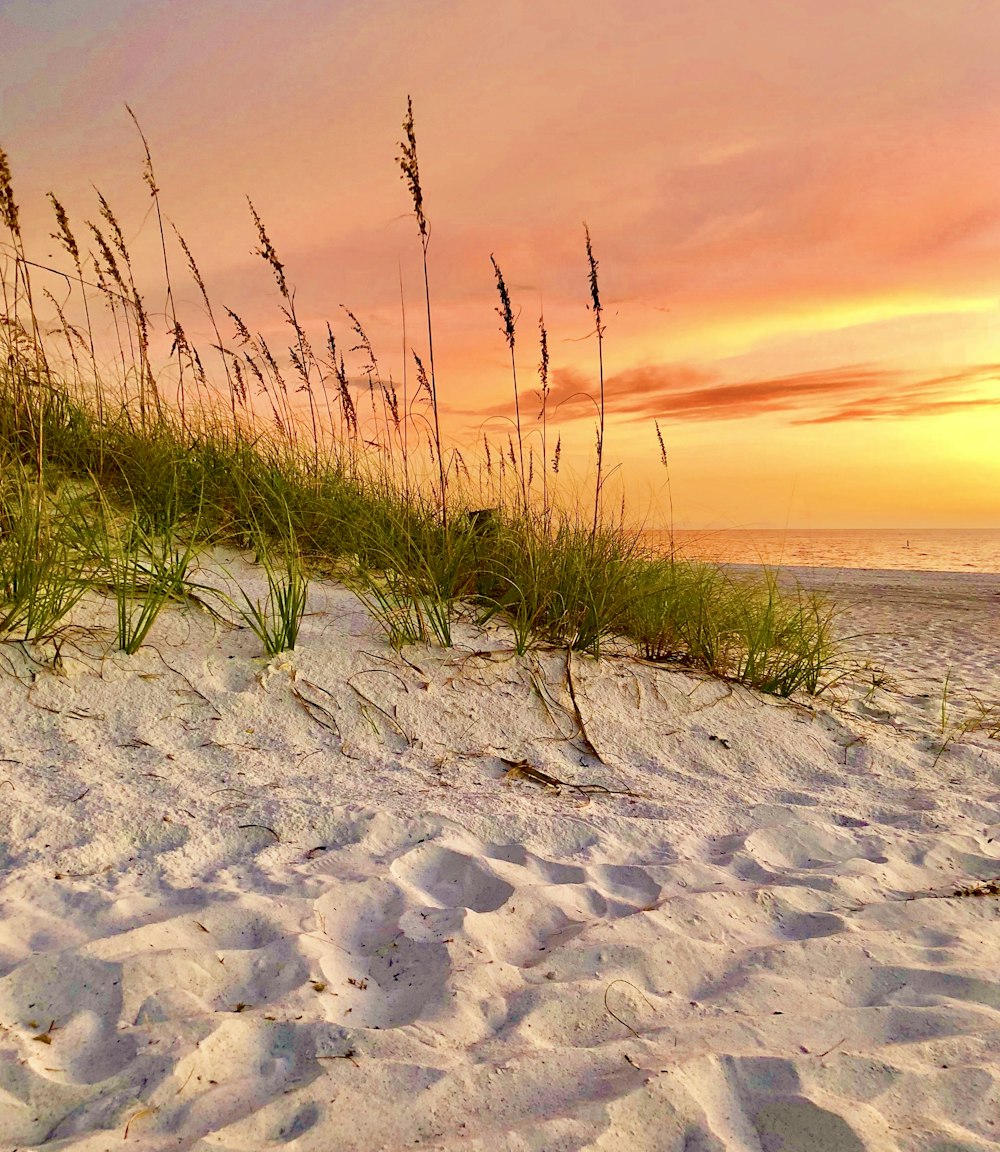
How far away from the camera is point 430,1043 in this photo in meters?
1.46

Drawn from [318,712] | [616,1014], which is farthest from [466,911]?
[318,712]

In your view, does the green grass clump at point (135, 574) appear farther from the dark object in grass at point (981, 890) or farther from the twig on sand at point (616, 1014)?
the dark object in grass at point (981, 890)

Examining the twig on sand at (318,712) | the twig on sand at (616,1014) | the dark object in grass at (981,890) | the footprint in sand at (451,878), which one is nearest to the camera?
the twig on sand at (616,1014)

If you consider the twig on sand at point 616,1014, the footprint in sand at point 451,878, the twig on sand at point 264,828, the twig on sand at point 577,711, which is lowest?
Result: the twig on sand at point 616,1014

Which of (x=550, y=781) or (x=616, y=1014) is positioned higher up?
(x=550, y=781)

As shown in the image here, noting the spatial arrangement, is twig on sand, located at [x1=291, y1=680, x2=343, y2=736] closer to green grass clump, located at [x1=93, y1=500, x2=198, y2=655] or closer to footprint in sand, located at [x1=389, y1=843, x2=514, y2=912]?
green grass clump, located at [x1=93, y1=500, x2=198, y2=655]

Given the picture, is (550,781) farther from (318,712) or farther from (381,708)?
(318,712)

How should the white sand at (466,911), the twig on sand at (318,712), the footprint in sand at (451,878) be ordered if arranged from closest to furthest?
the white sand at (466,911) → the footprint in sand at (451,878) → the twig on sand at (318,712)

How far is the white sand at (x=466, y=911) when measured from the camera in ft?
4.36

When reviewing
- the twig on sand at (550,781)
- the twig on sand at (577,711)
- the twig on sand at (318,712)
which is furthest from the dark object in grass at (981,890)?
the twig on sand at (318,712)

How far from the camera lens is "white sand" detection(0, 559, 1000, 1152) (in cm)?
133

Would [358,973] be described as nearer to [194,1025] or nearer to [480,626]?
[194,1025]

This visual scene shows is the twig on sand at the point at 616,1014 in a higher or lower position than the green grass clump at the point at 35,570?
lower

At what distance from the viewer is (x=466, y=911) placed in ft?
6.27
